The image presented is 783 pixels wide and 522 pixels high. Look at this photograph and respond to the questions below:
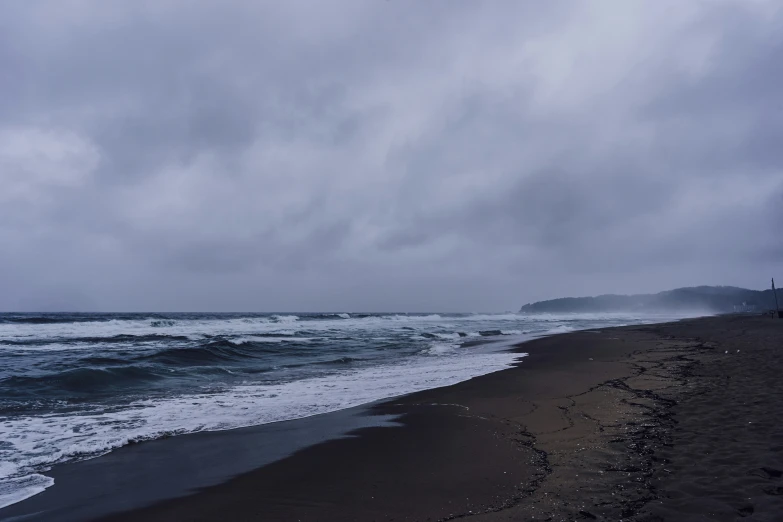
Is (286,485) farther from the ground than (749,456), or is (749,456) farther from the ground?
(749,456)

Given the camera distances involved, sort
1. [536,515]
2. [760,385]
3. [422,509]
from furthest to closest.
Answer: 1. [760,385]
2. [422,509]
3. [536,515]

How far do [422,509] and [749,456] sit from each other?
12.0ft

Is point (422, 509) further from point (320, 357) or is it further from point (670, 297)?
point (670, 297)

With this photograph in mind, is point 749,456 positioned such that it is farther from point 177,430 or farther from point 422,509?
point 177,430

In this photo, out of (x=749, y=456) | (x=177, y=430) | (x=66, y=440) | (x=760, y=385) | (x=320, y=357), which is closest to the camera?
(x=749, y=456)

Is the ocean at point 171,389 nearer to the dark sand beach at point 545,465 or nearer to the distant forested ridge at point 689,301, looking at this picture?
the dark sand beach at point 545,465

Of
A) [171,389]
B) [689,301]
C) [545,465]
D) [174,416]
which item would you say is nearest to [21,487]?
[174,416]

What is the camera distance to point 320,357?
18875 mm

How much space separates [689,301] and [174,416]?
477 feet

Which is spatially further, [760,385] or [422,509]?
[760,385]

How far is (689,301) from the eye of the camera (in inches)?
4902

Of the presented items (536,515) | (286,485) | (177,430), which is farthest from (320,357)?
(536,515)

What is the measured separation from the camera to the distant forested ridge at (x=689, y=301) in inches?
4227

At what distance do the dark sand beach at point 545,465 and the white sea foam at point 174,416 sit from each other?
1288mm
